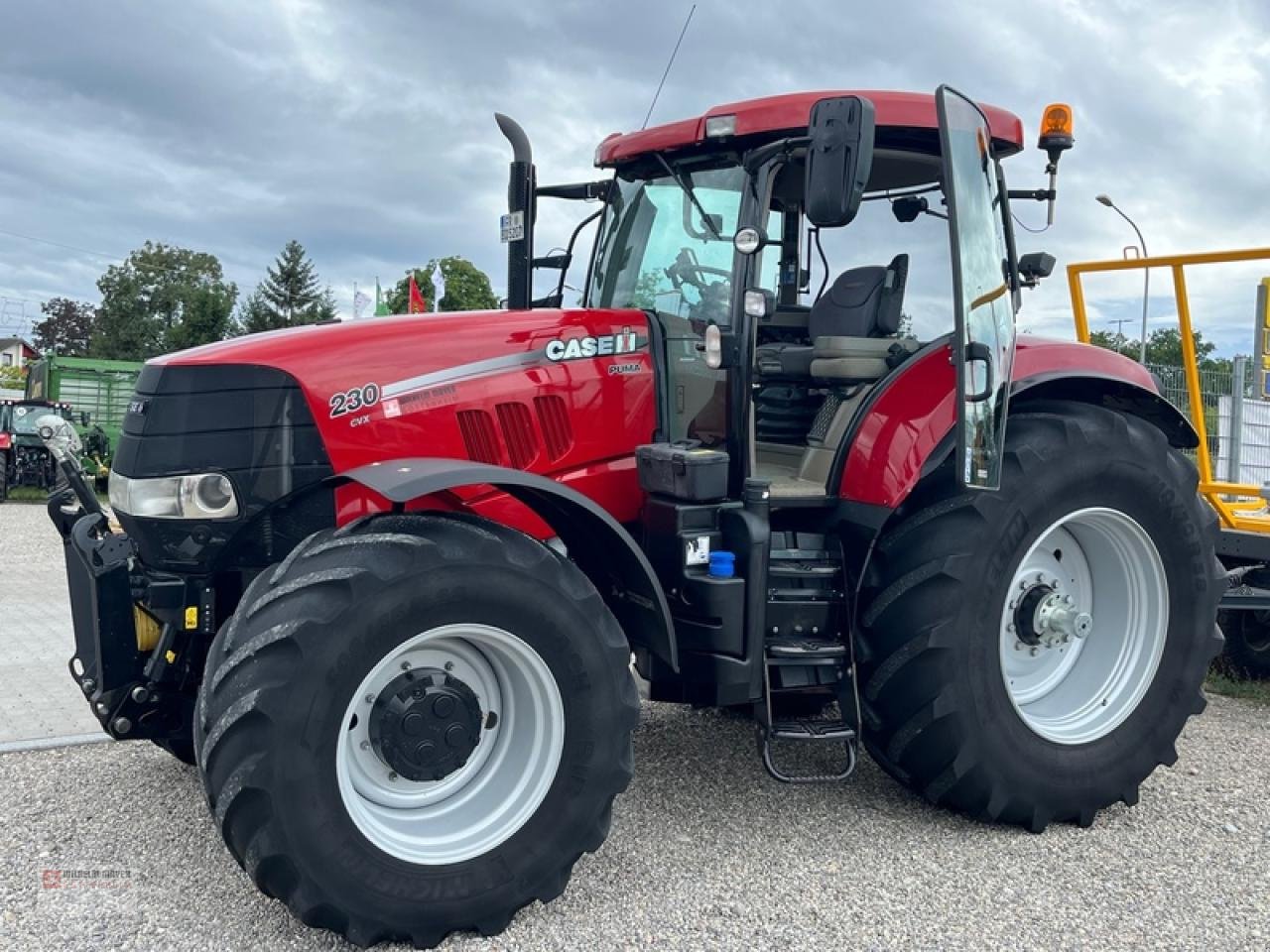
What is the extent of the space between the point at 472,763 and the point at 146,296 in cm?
7512

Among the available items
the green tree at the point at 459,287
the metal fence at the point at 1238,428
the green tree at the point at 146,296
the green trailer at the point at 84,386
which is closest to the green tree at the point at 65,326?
the green tree at the point at 146,296

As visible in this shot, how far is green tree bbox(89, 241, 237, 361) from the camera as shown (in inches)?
2689

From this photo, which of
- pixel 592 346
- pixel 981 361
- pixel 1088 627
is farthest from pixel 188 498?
pixel 1088 627

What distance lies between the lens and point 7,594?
850 centimetres

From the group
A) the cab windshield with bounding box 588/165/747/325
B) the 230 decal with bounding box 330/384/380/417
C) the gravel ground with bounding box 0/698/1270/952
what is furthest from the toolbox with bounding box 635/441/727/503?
the gravel ground with bounding box 0/698/1270/952

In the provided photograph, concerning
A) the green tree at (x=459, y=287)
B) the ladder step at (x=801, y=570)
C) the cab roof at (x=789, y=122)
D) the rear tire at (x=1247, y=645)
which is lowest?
the rear tire at (x=1247, y=645)

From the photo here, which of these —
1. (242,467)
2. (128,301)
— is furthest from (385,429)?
(128,301)

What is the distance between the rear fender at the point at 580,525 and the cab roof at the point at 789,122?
57.0 inches

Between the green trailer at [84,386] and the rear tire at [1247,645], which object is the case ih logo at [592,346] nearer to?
the rear tire at [1247,645]

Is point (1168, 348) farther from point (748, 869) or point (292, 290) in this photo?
point (292, 290)

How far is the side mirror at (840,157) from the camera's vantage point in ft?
10.6

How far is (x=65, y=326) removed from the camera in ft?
248

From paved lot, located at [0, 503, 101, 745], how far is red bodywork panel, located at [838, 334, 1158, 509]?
136 inches

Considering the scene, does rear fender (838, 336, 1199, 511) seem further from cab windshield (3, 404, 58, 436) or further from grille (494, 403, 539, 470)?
cab windshield (3, 404, 58, 436)
